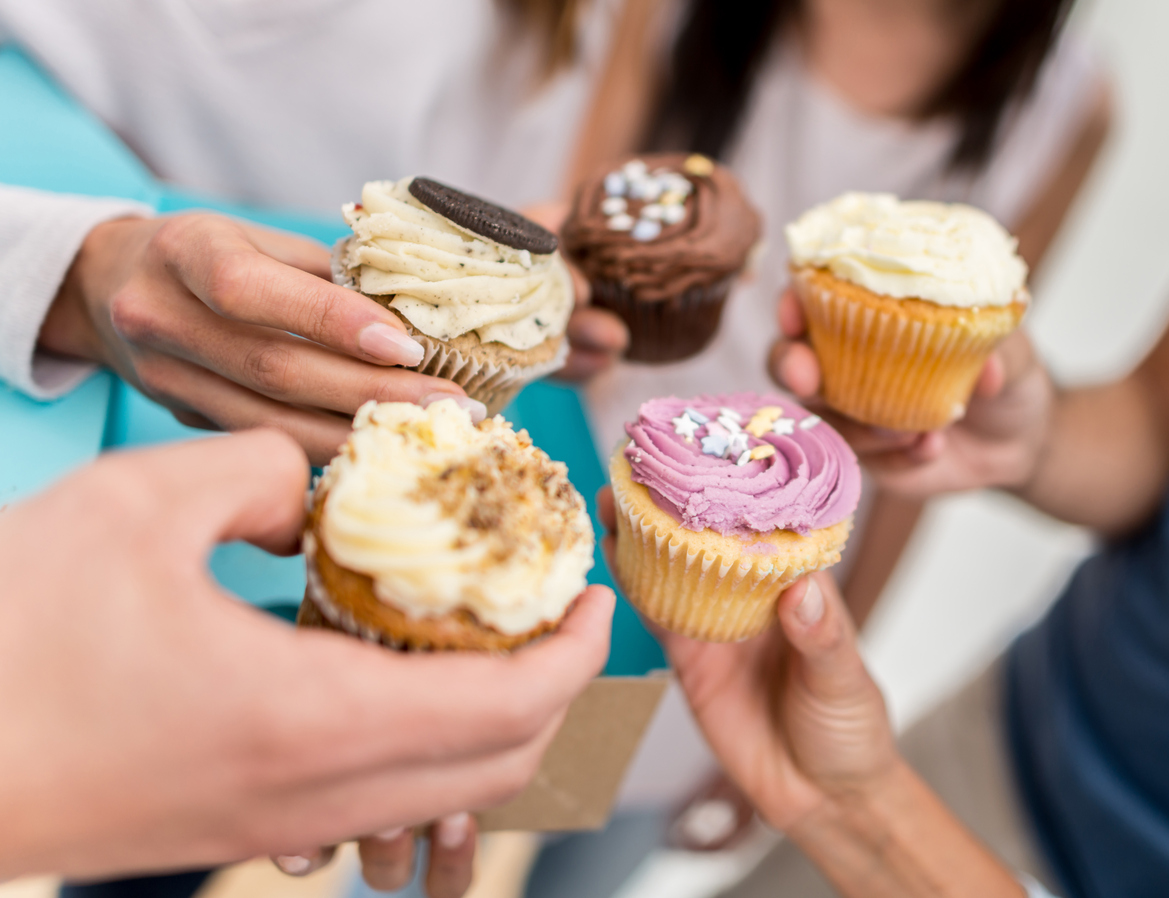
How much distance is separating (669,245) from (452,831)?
4.81ft

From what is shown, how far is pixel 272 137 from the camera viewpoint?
230 cm

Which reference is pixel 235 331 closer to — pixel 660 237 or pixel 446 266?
pixel 446 266

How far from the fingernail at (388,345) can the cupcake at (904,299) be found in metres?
1.15

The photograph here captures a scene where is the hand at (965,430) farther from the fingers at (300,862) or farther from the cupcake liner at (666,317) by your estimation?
the fingers at (300,862)

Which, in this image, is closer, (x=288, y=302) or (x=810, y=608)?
(x=288, y=302)

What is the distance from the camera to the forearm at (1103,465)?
245cm

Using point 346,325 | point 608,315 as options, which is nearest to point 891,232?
point 608,315

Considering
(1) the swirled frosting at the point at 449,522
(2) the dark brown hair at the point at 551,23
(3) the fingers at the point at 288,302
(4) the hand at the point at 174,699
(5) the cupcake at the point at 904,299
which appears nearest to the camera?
(4) the hand at the point at 174,699

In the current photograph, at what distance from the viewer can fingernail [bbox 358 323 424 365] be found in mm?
1223

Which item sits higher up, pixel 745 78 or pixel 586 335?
pixel 745 78

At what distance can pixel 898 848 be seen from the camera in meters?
1.69

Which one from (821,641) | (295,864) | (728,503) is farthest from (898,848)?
(295,864)

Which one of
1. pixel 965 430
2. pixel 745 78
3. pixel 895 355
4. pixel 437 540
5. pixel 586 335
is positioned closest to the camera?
pixel 437 540

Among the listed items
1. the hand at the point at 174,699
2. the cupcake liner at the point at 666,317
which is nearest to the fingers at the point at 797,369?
the cupcake liner at the point at 666,317
